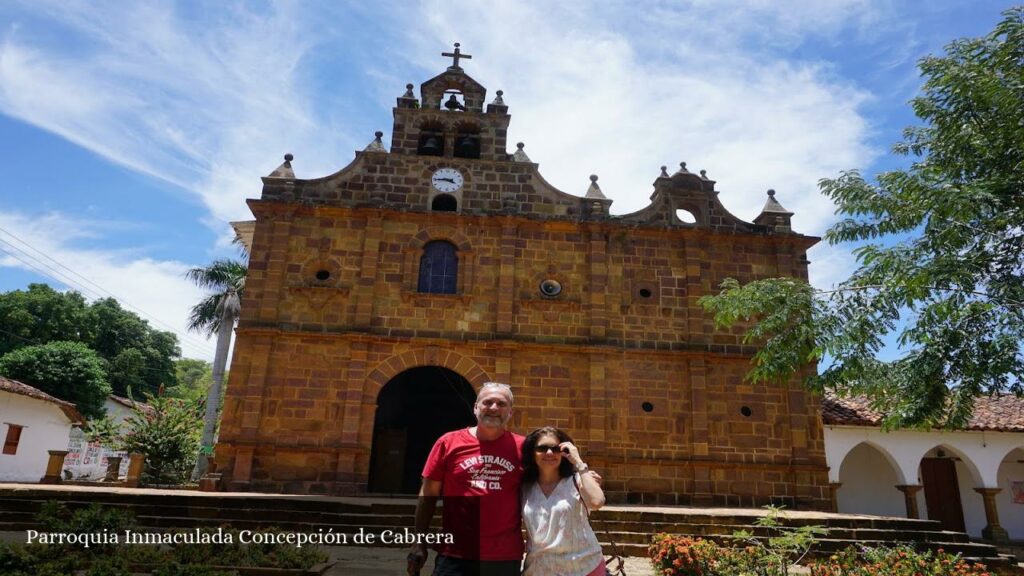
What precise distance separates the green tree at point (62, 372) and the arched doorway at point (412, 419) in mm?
20524

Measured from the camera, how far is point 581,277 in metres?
14.9

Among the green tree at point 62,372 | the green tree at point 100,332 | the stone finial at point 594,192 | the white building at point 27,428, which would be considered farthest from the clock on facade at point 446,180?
the green tree at point 100,332

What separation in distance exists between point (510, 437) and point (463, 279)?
10.9 metres

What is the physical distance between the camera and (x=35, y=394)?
74.2ft

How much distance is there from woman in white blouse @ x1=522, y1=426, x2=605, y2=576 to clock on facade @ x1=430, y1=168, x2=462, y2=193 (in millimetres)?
12292

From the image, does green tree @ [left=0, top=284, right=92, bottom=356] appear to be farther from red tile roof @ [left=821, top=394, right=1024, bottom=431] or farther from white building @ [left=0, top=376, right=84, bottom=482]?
red tile roof @ [left=821, top=394, right=1024, bottom=431]

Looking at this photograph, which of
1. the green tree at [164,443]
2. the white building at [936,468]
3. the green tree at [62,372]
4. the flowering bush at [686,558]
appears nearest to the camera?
the flowering bush at [686,558]

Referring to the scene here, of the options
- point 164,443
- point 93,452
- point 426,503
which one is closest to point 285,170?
point 164,443

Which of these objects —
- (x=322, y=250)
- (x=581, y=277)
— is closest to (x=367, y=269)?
(x=322, y=250)

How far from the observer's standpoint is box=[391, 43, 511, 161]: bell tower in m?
15.9

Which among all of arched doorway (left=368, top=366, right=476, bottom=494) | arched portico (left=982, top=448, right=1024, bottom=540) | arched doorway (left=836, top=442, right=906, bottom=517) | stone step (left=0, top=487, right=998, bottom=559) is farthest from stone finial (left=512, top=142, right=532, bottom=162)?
arched portico (left=982, top=448, right=1024, bottom=540)

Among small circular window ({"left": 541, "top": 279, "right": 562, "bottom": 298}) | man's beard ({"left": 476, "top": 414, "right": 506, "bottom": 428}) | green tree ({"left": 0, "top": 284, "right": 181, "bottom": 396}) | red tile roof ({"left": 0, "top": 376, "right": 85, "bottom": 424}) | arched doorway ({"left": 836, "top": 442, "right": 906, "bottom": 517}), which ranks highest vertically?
green tree ({"left": 0, "top": 284, "right": 181, "bottom": 396})

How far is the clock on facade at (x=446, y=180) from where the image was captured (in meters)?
15.5

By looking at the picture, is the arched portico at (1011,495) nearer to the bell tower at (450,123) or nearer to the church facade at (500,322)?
the church facade at (500,322)
